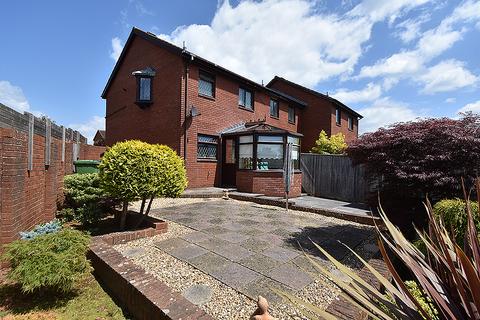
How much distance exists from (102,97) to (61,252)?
19155 mm

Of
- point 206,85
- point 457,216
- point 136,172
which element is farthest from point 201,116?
point 457,216

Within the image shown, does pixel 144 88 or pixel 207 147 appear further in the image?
pixel 144 88

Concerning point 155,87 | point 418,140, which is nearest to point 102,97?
point 155,87

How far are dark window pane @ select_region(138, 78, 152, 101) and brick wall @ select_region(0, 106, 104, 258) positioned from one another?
902 cm

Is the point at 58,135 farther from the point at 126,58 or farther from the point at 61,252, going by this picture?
the point at 126,58

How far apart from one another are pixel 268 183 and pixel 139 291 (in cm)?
896

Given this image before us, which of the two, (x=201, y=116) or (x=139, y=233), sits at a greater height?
(x=201, y=116)

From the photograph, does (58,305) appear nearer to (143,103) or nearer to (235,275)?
(235,275)

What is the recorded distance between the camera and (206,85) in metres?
13.4

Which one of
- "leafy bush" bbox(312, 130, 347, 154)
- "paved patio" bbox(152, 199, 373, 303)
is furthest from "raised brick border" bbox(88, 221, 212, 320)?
"leafy bush" bbox(312, 130, 347, 154)

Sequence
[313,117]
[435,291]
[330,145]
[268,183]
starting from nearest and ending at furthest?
[435,291] → [268,183] → [330,145] → [313,117]

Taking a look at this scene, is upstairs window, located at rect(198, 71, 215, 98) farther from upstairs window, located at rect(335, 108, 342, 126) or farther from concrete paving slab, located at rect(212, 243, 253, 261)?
upstairs window, located at rect(335, 108, 342, 126)

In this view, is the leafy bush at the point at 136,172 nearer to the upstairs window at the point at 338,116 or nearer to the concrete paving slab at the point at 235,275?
the concrete paving slab at the point at 235,275

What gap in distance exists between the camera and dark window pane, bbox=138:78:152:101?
46.2ft
